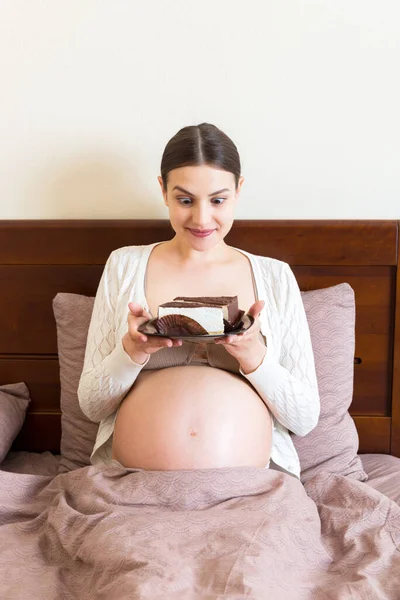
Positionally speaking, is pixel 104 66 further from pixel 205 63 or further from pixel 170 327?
pixel 170 327

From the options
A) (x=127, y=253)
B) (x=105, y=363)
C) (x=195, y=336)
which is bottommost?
(x=105, y=363)

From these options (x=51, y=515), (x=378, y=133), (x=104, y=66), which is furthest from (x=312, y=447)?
(x=104, y=66)

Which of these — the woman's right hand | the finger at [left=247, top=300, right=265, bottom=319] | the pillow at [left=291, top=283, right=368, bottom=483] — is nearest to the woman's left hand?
the finger at [left=247, top=300, right=265, bottom=319]

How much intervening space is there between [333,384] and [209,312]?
59 centimetres

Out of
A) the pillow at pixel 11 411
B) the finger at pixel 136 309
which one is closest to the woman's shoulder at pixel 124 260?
the finger at pixel 136 309

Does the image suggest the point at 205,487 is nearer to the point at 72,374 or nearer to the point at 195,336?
the point at 195,336

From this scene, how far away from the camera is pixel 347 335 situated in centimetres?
203

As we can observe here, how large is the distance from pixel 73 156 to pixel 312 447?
1.06 meters

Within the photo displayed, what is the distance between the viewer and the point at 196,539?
4.60ft

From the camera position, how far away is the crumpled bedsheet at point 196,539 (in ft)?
4.27

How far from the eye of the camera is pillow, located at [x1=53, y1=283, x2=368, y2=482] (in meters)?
1.95

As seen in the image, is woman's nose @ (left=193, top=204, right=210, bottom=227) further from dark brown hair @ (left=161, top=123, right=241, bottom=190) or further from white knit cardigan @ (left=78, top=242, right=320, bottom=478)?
white knit cardigan @ (left=78, top=242, right=320, bottom=478)

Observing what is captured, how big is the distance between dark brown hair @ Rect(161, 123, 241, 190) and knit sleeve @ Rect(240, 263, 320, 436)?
34 centimetres

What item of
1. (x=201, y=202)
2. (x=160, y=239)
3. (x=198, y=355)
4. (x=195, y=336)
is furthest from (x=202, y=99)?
(x=195, y=336)
